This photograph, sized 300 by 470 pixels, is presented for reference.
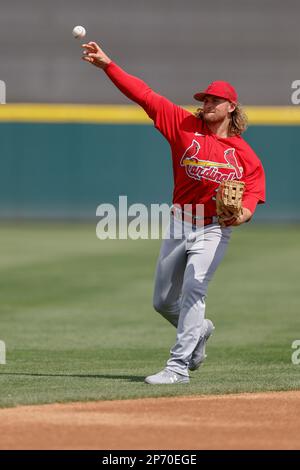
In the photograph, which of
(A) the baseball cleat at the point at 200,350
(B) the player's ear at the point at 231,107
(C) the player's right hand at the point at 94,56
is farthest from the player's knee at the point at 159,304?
(C) the player's right hand at the point at 94,56

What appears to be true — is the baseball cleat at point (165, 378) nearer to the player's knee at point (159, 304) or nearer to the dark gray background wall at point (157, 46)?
the player's knee at point (159, 304)

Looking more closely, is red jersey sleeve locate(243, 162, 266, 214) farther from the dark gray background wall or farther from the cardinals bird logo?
the dark gray background wall

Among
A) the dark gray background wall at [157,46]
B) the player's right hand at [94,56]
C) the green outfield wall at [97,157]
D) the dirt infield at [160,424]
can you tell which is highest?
the dark gray background wall at [157,46]

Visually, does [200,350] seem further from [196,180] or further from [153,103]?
[153,103]

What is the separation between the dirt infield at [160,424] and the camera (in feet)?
16.1

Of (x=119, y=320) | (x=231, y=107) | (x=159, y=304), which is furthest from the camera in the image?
(x=119, y=320)

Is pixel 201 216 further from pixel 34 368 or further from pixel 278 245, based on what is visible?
pixel 278 245

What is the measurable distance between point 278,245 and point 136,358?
9601mm

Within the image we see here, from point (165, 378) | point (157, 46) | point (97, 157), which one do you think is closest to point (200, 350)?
point (165, 378)

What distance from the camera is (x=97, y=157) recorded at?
20.7 metres

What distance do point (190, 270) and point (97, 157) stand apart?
14.4m

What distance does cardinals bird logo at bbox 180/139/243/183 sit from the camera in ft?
21.3

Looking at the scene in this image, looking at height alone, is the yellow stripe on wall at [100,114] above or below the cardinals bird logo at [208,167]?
above
